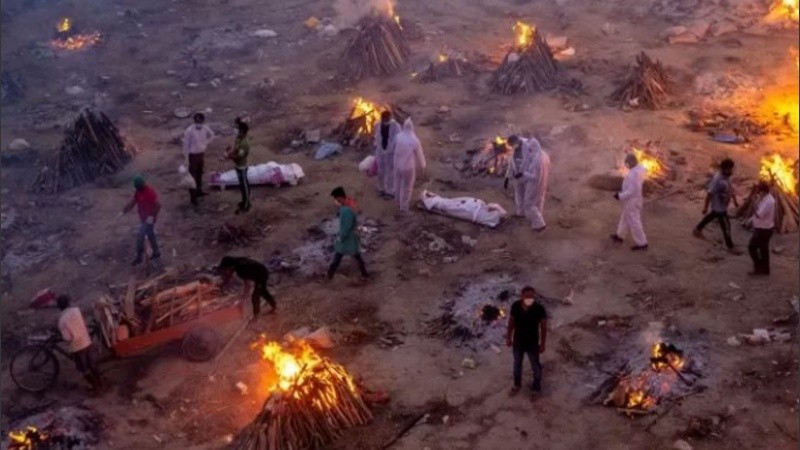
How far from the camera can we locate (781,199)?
489 inches

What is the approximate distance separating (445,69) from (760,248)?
10959mm

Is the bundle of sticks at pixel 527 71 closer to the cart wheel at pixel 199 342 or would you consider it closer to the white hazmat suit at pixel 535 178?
the white hazmat suit at pixel 535 178

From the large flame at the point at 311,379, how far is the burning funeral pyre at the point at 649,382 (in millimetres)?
3117

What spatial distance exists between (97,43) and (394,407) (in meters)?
19.2

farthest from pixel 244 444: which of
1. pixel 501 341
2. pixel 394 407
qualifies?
pixel 501 341

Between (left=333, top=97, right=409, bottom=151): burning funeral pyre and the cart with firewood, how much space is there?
6.68 meters

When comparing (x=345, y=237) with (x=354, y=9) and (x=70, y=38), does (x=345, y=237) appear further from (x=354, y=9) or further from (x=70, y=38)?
(x=70, y=38)

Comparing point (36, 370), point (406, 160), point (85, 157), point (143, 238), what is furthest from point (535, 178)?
point (85, 157)

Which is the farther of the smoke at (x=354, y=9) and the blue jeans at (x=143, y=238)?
the smoke at (x=354, y=9)

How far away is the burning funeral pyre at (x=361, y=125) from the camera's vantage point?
53.3 ft

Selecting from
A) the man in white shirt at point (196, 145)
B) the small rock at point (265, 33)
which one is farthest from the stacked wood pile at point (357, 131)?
the small rock at point (265, 33)

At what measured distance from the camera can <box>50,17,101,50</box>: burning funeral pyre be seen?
2325 centimetres

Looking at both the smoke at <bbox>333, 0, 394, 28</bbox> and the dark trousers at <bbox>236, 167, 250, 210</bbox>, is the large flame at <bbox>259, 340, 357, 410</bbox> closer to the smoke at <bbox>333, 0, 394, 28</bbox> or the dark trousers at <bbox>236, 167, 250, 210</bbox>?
the dark trousers at <bbox>236, 167, 250, 210</bbox>

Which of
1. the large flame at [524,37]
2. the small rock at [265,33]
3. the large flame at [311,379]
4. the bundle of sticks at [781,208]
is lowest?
the large flame at [311,379]
